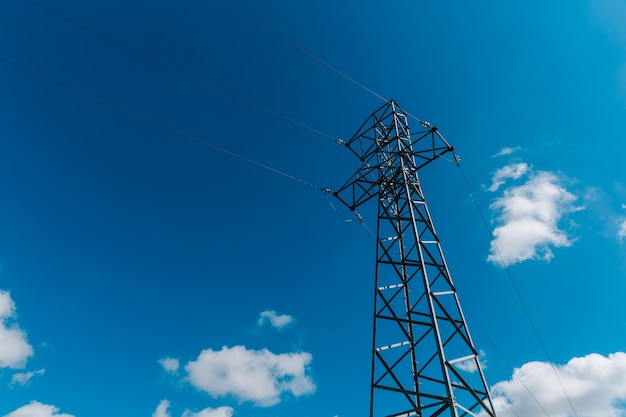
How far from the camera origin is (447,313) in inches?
427

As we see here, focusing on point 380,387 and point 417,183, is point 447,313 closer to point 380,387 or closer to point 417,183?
point 380,387

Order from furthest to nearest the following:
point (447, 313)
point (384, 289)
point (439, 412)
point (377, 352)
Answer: point (384, 289), point (377, 352), point (447, 313), point (439, 412)

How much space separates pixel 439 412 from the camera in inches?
368

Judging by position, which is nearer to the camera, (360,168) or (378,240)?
(378,240)

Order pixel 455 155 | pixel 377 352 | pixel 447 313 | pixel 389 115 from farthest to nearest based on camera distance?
pixel 389 115 → pixel 455 155 → pixel 377 352 → pixel 447 313

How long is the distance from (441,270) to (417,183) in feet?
13.4

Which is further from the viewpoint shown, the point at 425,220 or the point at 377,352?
the point at 425,220

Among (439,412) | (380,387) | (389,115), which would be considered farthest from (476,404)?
(389,115)

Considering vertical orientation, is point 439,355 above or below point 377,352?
below

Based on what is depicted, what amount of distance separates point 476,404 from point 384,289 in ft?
15.1

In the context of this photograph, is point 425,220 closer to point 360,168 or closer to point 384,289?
point 384,289


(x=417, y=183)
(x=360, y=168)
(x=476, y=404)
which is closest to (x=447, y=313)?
(x=476, y=404)

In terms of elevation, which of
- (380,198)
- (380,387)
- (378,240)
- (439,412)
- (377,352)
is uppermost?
(380,198)

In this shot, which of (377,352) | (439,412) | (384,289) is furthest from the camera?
(384,289)
